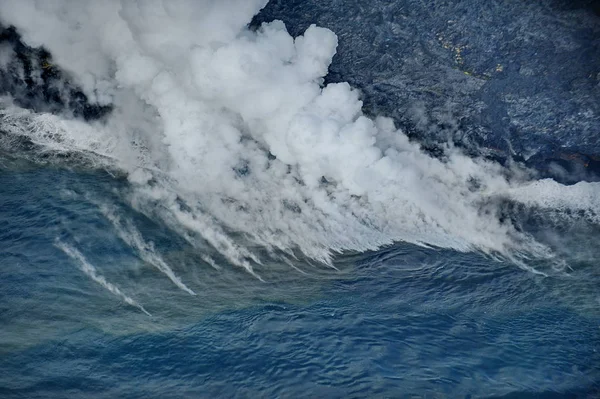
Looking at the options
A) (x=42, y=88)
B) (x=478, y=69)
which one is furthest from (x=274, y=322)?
(x=42, y=88)

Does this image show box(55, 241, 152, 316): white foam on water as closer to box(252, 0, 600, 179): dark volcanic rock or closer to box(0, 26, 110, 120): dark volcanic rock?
box(0, 26, 110, 120): dark volcanic rock

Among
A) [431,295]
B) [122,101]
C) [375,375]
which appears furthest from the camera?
[122,101]

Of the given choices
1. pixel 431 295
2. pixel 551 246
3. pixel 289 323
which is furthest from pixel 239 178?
pixel 551 246

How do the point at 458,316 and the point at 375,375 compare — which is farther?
the point at 458,316

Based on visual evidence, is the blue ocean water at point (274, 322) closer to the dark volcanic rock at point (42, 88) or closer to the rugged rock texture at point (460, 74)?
the dark volcanic rock at point (42, 88)

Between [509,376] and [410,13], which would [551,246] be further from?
[410,13]

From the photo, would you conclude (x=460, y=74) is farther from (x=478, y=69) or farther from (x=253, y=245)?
(x=253, y=245)

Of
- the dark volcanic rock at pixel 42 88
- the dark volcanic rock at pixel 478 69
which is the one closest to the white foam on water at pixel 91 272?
the dark volcanic rock at pixel 42 88
